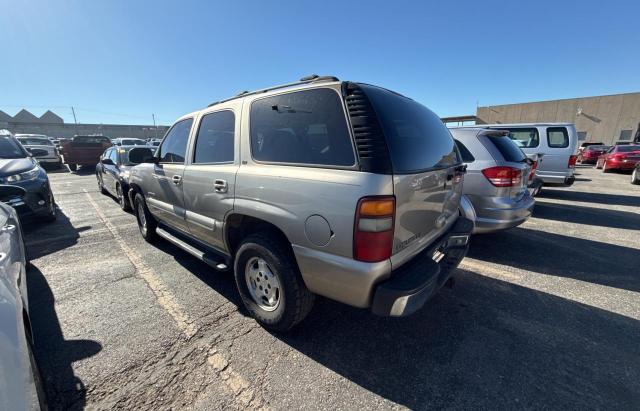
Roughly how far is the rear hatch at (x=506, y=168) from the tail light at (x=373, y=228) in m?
2.86

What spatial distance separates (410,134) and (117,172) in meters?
Answer: 7.03

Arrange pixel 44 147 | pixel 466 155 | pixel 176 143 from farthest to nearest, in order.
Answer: pixel 44 147 → pixel 466 155 → pixel 176 143

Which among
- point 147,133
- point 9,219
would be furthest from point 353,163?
point 147,133

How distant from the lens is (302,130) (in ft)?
6.92

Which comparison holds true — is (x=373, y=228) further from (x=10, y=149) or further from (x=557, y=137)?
(x=557, y=137)

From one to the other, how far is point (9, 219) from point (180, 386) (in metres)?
2.31

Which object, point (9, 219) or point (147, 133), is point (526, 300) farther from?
point (147, 133)

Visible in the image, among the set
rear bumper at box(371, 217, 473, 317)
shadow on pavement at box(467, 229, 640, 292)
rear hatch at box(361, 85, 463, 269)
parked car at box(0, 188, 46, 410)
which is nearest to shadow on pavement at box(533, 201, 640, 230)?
shadow on pavement at box(467, 229, 640, 292)

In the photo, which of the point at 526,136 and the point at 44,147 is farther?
the point at 44,147

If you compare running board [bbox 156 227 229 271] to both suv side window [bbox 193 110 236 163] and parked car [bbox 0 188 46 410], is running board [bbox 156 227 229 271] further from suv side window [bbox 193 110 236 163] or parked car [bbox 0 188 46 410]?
parked car [bbox 0 188 46 410]

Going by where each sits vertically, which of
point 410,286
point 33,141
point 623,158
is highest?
point 33,141

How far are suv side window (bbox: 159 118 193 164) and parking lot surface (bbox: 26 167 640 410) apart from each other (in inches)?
56.1

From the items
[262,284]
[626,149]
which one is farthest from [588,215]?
[626,149]

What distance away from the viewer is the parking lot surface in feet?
5.98
